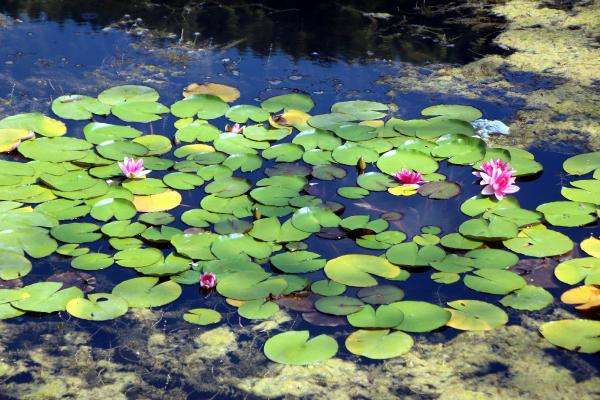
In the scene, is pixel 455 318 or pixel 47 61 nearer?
pixel 455 318

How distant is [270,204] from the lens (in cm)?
306

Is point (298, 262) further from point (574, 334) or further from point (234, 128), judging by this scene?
point (234, 128)

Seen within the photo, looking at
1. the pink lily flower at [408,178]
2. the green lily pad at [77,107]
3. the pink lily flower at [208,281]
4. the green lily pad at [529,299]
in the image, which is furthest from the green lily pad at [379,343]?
the green lily pad at [77,107]

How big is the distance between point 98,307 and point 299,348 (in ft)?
2.14

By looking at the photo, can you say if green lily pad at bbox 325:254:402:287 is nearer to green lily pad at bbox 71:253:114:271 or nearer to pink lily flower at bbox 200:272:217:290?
pink lily flower at bbox 200:272:217:290

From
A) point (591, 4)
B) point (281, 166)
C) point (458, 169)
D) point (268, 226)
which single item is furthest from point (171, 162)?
point (591, 4)

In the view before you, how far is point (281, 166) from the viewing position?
11.0ft

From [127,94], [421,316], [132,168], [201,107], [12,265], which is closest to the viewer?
[421,316]

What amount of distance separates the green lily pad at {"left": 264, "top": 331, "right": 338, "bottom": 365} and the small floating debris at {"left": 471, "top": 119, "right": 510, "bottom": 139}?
64.8 inches

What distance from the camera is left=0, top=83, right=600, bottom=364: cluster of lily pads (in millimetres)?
2516

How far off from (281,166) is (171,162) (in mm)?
460

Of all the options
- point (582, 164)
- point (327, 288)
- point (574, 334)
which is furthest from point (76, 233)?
point (582, 164)

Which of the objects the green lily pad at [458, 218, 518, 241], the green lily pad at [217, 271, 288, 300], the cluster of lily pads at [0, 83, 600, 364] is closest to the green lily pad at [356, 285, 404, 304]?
the cluster of lily pads at [0, 83, 600, 364]

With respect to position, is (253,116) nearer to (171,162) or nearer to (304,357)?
(171,162)
